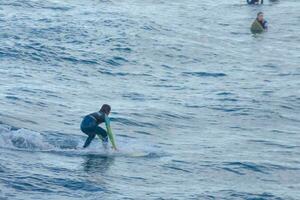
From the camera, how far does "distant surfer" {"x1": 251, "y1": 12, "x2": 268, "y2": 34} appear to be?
52.0 m

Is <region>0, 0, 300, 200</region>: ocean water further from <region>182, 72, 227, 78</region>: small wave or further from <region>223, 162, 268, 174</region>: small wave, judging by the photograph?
<region>182, 72, 227, 78</region>: small wave

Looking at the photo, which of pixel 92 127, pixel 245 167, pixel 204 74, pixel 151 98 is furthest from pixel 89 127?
pixel 204 74

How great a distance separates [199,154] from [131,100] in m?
8.72

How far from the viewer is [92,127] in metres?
26.2

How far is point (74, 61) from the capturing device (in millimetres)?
42688

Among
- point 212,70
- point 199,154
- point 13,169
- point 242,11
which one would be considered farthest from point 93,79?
point 242,11

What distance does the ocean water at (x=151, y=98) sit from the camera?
2386cm

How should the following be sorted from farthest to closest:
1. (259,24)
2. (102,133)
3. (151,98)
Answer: (259,24) < (151,98) < (102,133)

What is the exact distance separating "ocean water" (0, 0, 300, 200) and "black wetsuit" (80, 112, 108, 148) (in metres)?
0.41

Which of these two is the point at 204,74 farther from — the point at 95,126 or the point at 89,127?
the point at 89,127

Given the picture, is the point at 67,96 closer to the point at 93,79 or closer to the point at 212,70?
the point at 93,79

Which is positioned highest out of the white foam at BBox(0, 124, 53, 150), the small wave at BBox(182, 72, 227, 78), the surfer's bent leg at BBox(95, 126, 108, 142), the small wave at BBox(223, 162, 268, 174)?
the surfer's bent leg at BBox(95, 126, 108, 142)

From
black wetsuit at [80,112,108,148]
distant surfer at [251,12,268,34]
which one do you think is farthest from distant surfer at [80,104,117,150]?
distant surfer at [251,12,268,34]

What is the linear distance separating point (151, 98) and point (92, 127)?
10378 mm
